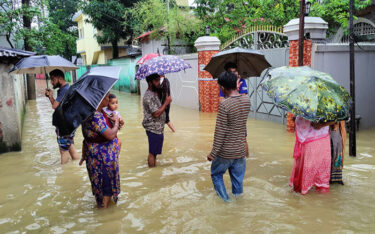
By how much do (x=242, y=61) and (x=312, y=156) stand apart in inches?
96.0

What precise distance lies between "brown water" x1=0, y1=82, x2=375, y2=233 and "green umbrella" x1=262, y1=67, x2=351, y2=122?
1.16m

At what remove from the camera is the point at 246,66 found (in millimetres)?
5961

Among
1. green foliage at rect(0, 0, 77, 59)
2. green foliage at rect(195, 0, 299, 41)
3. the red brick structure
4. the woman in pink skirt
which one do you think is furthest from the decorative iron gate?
green foliage at rect(0, 0, 77, 59)

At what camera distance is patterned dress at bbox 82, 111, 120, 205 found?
3.53m

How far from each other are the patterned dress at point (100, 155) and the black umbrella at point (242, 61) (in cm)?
271

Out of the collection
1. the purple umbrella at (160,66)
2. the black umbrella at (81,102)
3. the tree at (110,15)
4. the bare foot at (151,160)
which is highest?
the tree at (110,15)

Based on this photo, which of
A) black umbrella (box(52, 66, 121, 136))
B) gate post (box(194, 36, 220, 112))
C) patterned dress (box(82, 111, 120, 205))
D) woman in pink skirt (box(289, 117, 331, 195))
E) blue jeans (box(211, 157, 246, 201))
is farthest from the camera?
gate post (box(194, 36, 220, 112))

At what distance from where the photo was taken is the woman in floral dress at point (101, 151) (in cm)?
353

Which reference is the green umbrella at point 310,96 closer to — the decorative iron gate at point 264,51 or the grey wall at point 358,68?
the grey wall at point 358,68

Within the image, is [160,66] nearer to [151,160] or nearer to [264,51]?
[151,160]

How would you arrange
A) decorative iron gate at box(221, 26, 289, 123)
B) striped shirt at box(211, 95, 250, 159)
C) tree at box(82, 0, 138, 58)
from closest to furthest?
striped shirt at box(211, 95, 250, 159) → decorative iron gate at box(221, 26, 289, 123) → tree at box(82, 0, 138, 58)

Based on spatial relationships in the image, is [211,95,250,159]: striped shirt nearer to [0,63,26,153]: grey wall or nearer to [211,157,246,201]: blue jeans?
[211,157,246,201]: blue jeans

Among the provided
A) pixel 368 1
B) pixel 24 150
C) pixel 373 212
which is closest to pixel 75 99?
pixel 373 212

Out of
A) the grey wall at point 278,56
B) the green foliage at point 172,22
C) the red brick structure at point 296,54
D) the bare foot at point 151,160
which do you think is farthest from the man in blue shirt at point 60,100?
the green foliage at point 172,22
